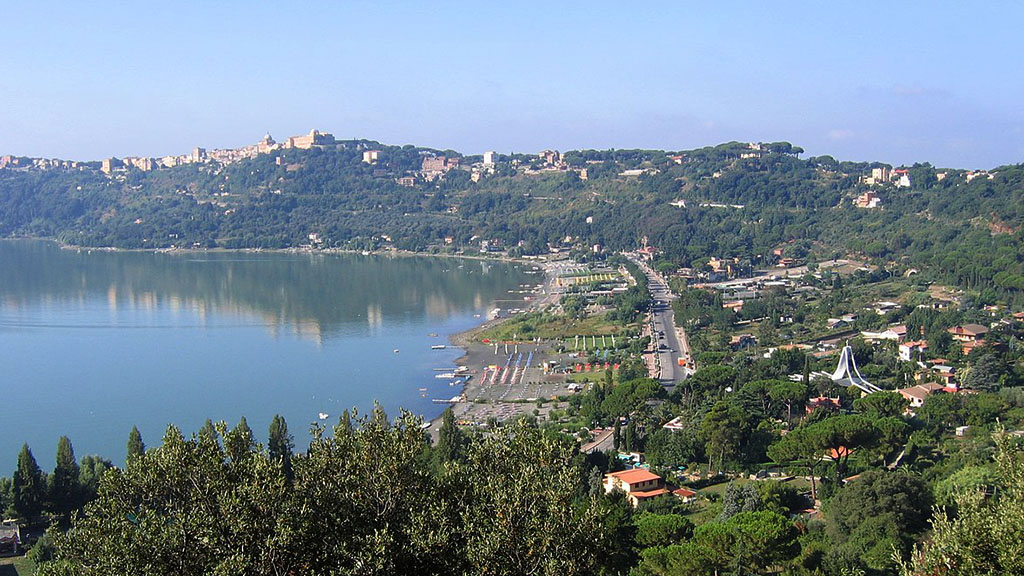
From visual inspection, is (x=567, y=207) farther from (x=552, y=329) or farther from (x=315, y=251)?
(x=552, y=329)

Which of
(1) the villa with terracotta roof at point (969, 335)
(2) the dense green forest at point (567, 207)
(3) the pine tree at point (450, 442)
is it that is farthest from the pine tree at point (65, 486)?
(2) the dense green forest at point (567, 207)

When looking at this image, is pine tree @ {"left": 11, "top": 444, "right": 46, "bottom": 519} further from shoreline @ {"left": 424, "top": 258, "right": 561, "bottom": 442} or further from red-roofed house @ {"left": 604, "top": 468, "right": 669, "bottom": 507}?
red-roofed house @ {"left": 604, "top": 468, "right": 669, "bottom": 507}

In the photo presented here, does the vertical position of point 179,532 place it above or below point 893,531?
above

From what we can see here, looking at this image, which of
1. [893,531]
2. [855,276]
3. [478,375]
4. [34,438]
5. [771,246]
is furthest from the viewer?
[771,246]

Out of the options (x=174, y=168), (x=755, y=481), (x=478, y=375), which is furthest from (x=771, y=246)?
(x=174, y=168)

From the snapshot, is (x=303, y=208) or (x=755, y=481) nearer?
(x=755, y=481)

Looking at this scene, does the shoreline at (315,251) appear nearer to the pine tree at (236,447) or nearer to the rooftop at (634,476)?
the rooftop at (634,476)

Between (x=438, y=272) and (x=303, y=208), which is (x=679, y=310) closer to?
(x=438, y=272)
